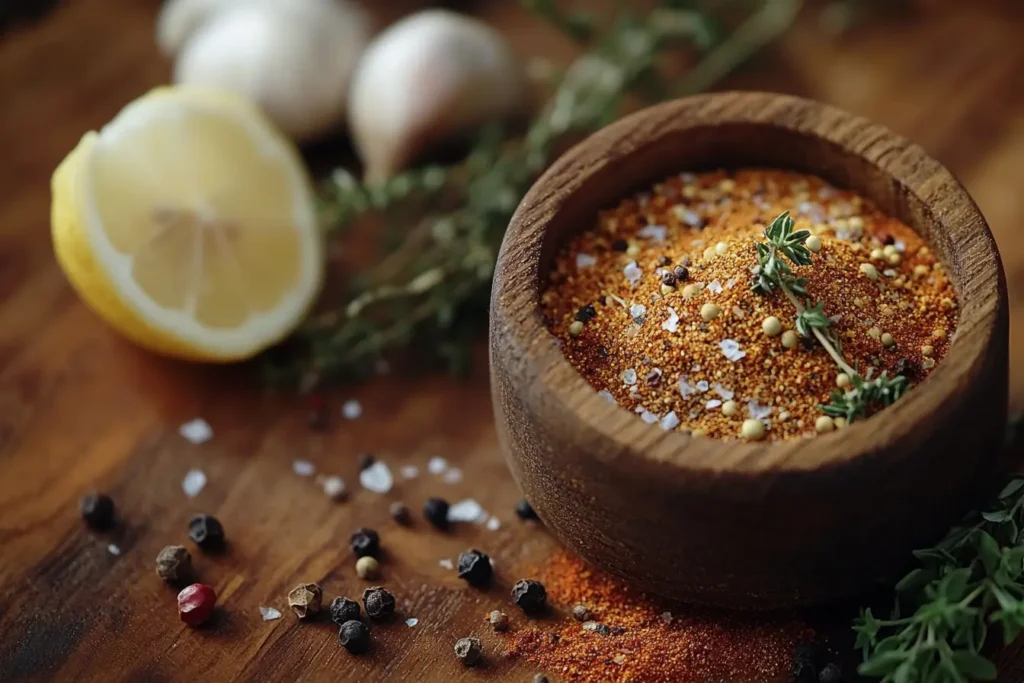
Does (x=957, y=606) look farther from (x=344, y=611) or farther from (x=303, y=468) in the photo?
(x=303, y=468)

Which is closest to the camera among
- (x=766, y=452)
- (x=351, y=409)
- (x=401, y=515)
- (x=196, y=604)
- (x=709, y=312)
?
(x=766, y=452)

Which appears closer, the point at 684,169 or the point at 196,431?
the point at 684,169

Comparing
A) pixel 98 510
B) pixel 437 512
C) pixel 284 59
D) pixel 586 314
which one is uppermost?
pixel 586 314

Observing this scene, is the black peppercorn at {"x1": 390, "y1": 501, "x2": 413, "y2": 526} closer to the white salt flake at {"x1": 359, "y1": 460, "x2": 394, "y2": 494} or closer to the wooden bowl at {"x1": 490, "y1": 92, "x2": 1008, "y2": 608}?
the white salt flake at {"x1": 359, "y1": 460, "x2": 394, "y2": 494}

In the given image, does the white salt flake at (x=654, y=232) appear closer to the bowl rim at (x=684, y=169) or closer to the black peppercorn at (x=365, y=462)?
the bowl rim at (x=684, y=169)

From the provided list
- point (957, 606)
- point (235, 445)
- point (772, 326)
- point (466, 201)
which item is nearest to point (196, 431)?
point (235, 445)

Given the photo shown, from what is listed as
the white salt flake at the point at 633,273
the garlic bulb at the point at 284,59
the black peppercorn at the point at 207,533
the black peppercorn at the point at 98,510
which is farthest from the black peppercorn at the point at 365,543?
the garlic bulb at the point at 284,59

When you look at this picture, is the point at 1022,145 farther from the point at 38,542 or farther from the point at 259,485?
the point at 38,542

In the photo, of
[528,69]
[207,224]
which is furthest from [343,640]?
[528,69]
